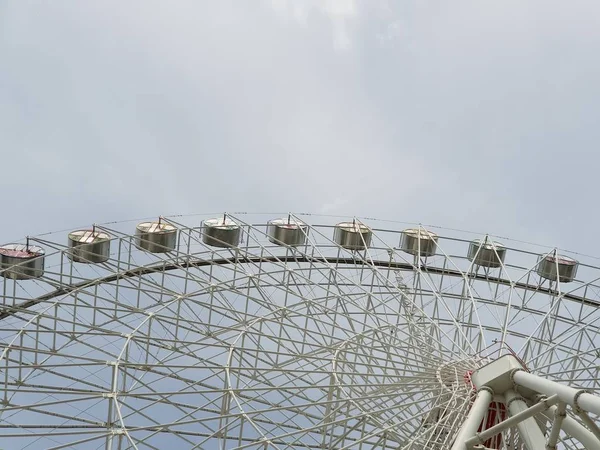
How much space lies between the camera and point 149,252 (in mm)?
46469

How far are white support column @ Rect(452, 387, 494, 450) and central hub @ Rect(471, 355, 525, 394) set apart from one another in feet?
1.09

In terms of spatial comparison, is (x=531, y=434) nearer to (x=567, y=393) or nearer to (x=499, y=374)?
(x=567, y=393)

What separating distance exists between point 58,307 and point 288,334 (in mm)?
10792

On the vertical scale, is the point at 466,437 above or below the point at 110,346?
above

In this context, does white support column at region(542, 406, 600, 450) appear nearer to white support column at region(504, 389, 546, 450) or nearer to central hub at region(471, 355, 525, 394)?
white support column at region(504, 389, 546, 450)

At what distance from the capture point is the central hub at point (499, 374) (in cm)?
2953

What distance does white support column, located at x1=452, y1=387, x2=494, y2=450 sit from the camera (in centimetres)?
2435

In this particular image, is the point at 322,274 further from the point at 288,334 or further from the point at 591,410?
the point at 591,410

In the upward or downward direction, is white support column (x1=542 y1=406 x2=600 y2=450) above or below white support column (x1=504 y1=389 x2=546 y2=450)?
above

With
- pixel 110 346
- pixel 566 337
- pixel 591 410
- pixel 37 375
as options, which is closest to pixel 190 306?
pixel 110 346

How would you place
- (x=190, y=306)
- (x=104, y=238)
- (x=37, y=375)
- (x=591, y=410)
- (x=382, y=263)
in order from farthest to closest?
1. (x=382, y=263)
2. (x=104, y=238)
3. (x=190, y=306)
4. (x=37, y=375)
5. (x=591, y=410)

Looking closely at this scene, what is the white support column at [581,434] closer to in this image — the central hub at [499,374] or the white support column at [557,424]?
the white support column at [557,424]

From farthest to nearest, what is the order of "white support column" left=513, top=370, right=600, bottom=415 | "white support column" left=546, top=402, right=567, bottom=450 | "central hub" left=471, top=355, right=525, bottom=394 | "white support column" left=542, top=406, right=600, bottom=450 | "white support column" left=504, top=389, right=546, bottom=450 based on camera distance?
"central hub" left=471, top=355, right=525, bottom=394 → "white support column" left=504, top=389, right=546, bottom=450 → "white support column" left=542, top=406, right=600, bottom=450 → "white support column" left=546, top=402, right=567, bottom=450 → "white support column" left=513, top=370, right=600, bottom=415

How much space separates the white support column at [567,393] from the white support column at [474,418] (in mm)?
1448
